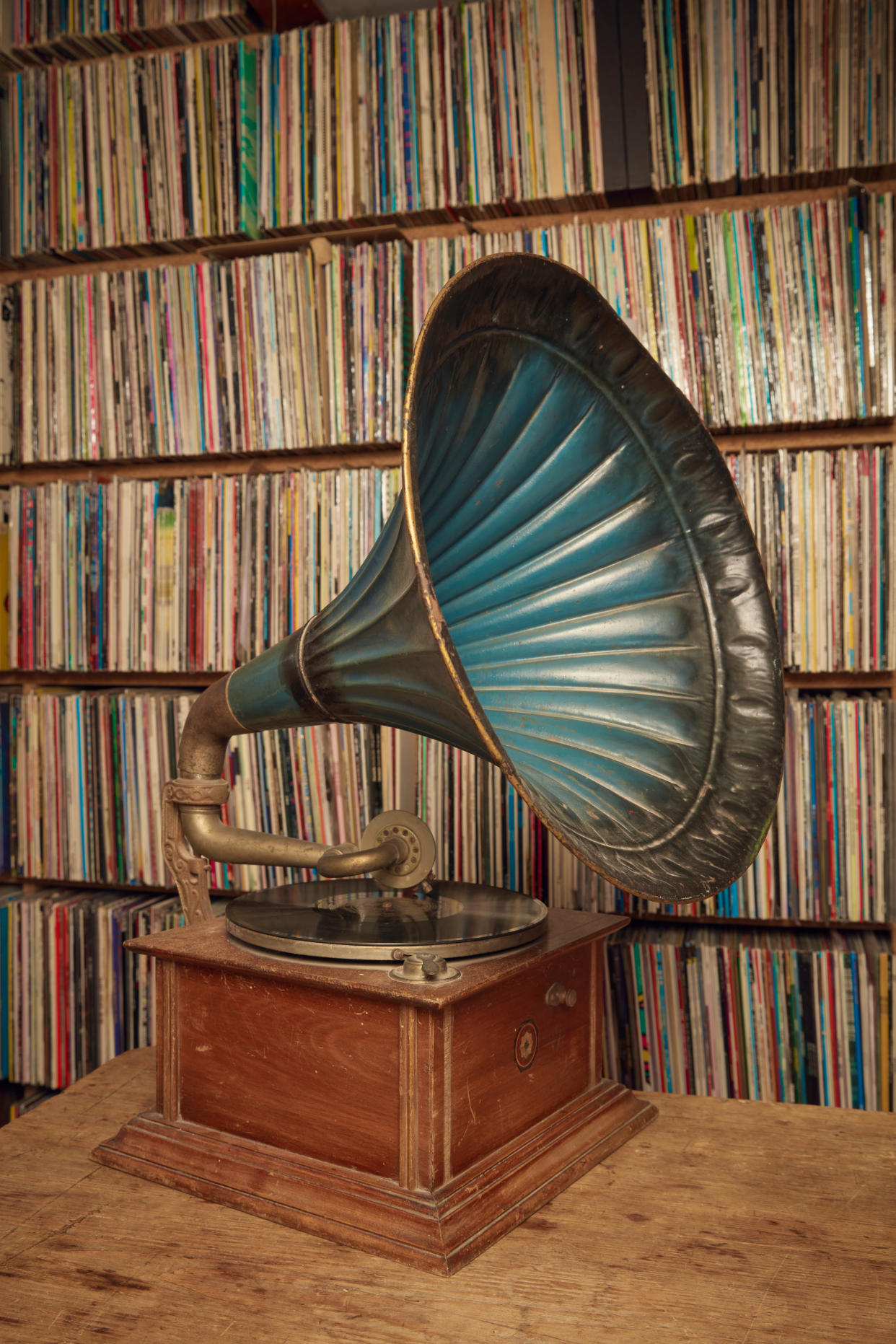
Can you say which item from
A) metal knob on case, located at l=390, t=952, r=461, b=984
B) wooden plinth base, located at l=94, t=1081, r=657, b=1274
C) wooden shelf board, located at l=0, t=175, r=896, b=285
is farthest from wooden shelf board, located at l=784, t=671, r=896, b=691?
metal knob on case, located at l=390, t=952, r=461, b=984

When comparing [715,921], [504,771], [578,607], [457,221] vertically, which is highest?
[457,221]

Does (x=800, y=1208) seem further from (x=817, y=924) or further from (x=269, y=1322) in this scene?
(x=817, y=924)

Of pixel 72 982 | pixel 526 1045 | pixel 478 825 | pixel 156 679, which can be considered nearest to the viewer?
pixel 526 1045

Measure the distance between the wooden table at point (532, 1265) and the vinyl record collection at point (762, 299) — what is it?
115cm

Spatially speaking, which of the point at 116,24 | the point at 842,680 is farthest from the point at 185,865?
the point at 116,24

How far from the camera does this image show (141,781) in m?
2.05

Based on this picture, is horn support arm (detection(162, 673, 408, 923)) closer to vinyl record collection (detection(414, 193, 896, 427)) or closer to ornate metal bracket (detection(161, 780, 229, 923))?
ornate metal bracket (detection(161, 780, 229, 923))

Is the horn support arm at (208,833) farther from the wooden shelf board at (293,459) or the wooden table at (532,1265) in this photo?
the wooden shelf board at (293,459)

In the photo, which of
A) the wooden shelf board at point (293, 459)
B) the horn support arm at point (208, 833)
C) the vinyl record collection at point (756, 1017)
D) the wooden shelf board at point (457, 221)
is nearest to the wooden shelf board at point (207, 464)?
the wooden shelf board at point (293, 459)

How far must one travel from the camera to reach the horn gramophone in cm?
102

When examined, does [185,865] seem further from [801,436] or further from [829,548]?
[801,436]

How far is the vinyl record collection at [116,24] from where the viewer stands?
2.00 m

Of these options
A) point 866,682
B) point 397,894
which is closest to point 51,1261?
point 397,894

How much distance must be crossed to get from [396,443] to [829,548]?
79 centimetres
